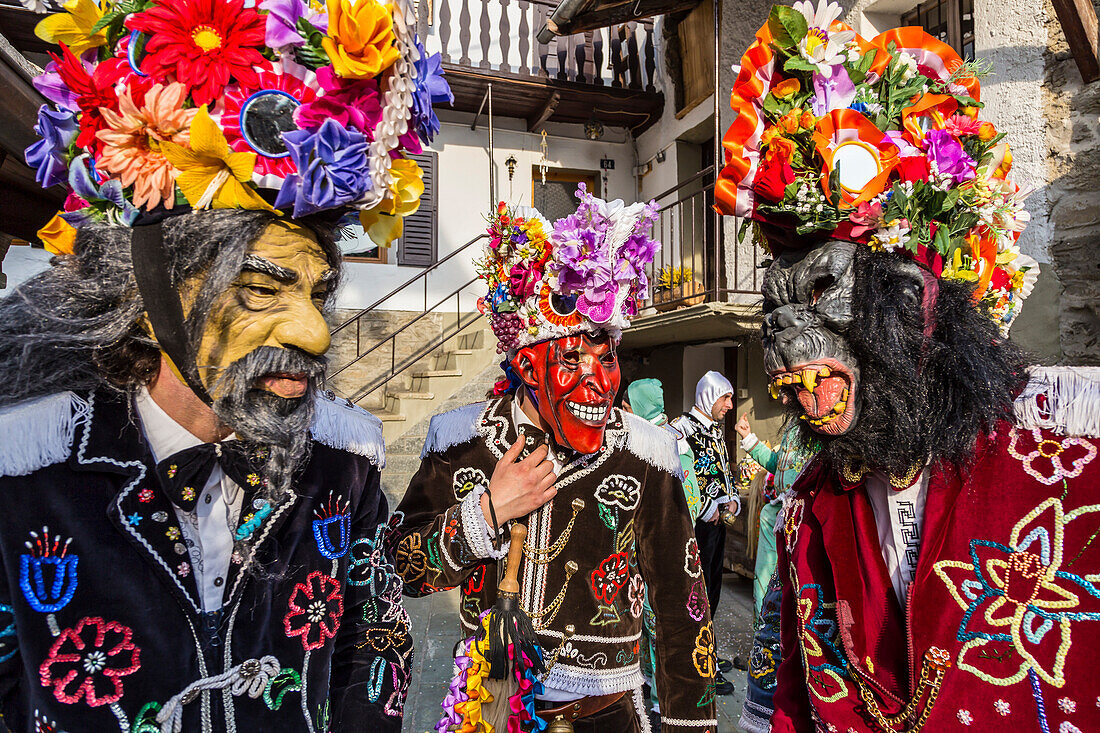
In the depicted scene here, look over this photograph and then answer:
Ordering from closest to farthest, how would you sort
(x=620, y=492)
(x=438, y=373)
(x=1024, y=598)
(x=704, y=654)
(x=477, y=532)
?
(x=1024, y=598) → (x=477, y=532) → (x=704, y=654) → (x=620, y=492) → (x=438, y=373)

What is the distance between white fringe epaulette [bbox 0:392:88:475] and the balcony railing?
29.9 ft

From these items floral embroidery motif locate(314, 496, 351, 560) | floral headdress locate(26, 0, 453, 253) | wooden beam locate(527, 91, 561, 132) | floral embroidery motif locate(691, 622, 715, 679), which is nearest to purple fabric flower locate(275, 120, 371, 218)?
floral headdress locate(26, 0, 453, 253)

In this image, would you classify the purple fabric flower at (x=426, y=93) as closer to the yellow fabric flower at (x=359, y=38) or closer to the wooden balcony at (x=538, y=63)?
the yellow fabric flower at (x=359, y=38)

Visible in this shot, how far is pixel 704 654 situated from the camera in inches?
89.9

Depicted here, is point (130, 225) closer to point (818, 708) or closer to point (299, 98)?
point (299, 98)

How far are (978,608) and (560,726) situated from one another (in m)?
1.37

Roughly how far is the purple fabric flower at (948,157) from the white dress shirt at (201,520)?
180cm

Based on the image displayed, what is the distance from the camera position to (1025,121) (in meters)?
3.76

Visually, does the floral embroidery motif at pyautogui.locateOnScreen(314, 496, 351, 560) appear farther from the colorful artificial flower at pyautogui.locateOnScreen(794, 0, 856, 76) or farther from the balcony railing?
the balcony railing

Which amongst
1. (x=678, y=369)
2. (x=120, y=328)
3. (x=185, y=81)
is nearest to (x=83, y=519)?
(x=120, y=328)

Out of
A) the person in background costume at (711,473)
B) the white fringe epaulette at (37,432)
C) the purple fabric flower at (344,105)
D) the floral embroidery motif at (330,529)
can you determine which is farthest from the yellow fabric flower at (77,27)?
the person in background costume at (711,473)

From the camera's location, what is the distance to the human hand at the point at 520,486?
6.97 ft

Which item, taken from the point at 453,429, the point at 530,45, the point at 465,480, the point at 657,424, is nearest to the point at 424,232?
the point at 530,45

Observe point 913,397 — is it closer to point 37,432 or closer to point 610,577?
point 610,577
